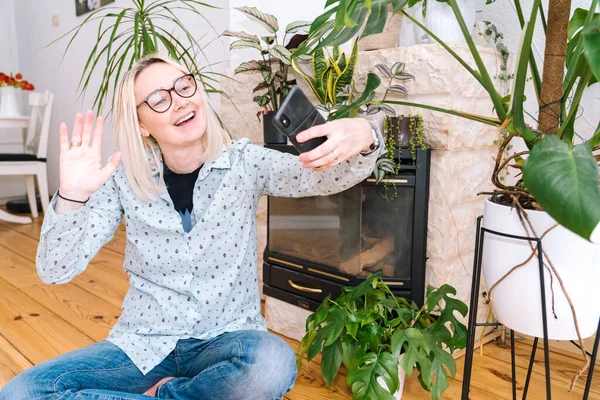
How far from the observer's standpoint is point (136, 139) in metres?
1.26

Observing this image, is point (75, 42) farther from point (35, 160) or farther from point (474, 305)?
point (474, 305)

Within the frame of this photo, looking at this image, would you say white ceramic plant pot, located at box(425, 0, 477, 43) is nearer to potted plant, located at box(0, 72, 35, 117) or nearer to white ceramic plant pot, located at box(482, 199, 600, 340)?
white ceramic plant pot, located at box(482, 199, 600, 340)

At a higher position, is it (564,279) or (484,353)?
(564,279)

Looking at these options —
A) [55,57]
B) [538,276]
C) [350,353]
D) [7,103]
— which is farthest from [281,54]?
[55,57]

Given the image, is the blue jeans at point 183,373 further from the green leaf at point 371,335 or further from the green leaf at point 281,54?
the green leaf at point 281,54

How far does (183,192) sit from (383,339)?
0.66 meters

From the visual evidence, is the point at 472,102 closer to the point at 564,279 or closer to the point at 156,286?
the point at 564,279

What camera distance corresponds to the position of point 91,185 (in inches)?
41.1

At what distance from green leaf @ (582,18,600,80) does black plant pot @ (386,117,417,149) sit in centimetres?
76

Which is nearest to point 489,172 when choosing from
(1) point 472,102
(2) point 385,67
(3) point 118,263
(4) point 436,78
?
(1) point 472,102

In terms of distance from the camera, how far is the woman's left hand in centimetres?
95

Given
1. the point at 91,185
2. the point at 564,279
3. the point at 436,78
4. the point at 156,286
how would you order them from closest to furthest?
the point at 564,279 < the point at 91,185 < the point at 156,286 < the point at 436,78

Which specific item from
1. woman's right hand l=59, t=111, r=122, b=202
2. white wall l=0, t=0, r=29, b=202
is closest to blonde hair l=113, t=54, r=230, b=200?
woman's right hand l=59, t=111, r=122, b=202

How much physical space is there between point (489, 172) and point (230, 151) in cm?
90
